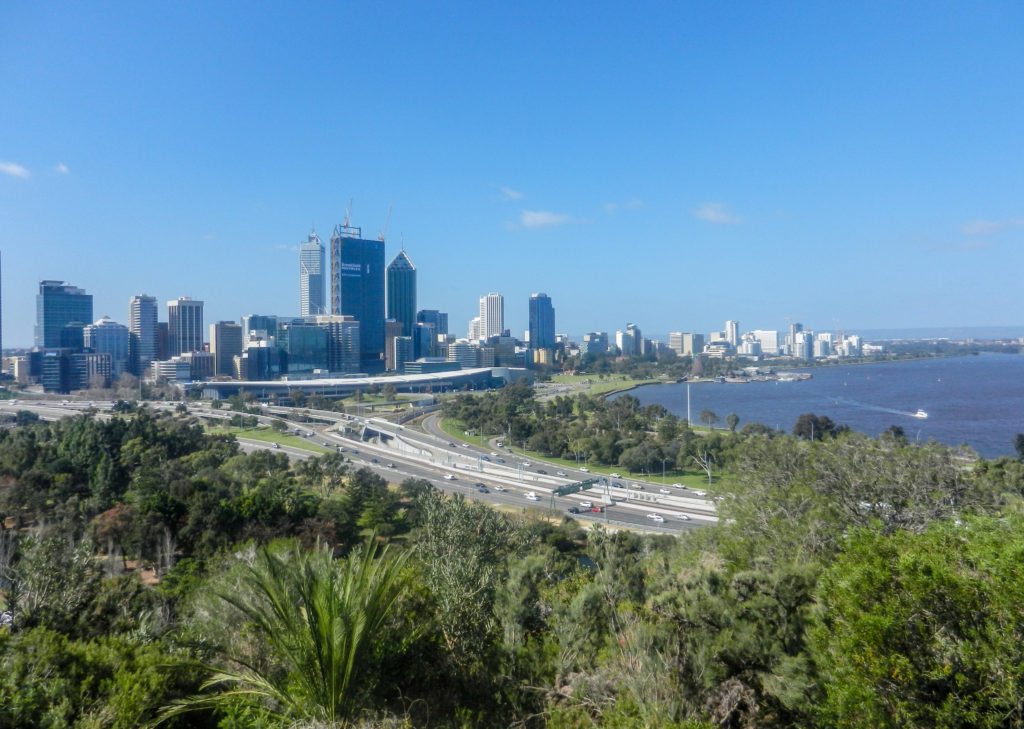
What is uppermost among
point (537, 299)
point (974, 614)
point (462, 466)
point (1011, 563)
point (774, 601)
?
point (537, 299)

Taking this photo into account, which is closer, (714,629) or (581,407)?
(714,629)

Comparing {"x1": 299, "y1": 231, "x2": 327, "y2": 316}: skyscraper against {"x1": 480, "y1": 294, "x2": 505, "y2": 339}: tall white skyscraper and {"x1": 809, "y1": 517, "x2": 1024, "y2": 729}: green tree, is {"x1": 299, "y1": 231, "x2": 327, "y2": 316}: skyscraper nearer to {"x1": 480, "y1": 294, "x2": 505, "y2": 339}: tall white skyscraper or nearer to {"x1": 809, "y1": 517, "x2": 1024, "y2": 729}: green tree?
{"x1": 480, "y1": 294, "x2": 505, "y2": 339}: tall white skyscraper

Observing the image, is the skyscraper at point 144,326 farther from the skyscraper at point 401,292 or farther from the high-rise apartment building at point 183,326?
the skyscraper at point 401,292

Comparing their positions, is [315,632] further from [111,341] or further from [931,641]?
[111,341]

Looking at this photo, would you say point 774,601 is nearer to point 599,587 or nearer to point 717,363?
point 599,587

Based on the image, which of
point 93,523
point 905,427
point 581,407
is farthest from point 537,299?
point 93,523

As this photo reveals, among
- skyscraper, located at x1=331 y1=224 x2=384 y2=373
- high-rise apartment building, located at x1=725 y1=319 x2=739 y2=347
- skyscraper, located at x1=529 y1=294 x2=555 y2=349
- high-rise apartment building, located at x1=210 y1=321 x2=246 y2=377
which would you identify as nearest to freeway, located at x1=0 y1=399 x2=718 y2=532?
high-rise apartment building, located at x1=210 y1=321 x2=246 y2=377

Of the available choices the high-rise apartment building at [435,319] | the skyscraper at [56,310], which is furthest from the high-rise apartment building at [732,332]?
the skyscraper at [56,310]
